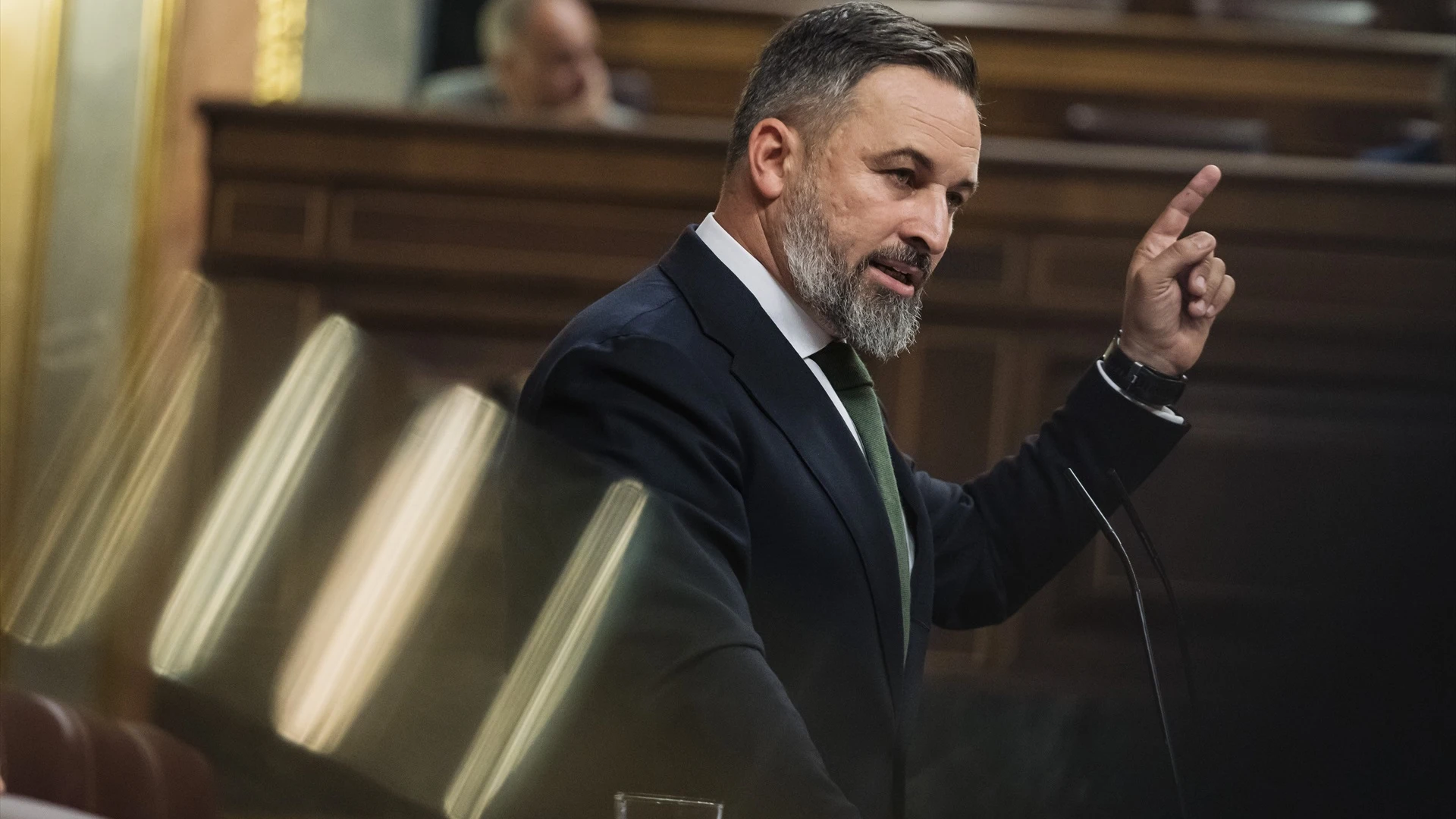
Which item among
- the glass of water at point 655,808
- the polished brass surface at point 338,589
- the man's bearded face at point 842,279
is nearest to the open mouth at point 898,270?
the man's bearded face at point 842,279

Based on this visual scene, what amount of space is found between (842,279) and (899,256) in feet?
0.17

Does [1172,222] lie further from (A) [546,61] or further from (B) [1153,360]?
(A) [546,61]

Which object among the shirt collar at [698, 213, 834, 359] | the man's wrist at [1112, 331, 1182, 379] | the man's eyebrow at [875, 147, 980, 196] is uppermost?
the man's eyebrow at [875, 147, 980, 196]

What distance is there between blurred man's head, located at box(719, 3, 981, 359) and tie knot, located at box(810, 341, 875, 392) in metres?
0.02

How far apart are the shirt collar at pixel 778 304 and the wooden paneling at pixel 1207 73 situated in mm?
3022

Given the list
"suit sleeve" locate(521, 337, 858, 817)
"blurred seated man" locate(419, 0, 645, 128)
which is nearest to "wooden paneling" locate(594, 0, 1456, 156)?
"blurred seated man" locate(419, 0, 645, 128)

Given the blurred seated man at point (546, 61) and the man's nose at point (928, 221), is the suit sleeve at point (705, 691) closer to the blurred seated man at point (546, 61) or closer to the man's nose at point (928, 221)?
the man's nose at point (928, 221)

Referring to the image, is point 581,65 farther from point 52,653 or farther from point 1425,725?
point 1425,725

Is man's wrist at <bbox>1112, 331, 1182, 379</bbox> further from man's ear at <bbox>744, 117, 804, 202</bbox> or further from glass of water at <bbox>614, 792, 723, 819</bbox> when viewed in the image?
glass of water at <bbox>614, 792, 723, 819</bbox>

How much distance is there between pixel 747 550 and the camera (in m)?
1.07

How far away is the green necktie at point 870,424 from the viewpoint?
122cm

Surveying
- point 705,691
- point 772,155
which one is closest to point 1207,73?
point 772,155

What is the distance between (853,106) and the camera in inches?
48.8

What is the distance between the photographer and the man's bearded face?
124 cm
